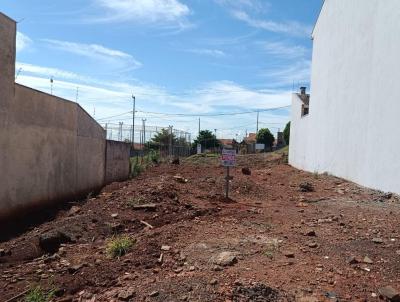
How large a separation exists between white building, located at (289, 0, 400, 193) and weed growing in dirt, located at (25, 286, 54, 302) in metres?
8.92

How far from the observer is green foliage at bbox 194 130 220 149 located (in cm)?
6222

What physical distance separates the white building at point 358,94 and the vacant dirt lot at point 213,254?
87.6 inches

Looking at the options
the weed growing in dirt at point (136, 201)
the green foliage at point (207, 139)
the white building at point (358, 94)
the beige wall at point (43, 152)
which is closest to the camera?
the beige wall at point (43, 152)

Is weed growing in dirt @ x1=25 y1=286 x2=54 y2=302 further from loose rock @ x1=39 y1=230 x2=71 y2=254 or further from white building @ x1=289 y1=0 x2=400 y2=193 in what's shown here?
white building @ x1=289 y1=0 x2=400 y2=193

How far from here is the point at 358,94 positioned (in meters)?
14.5

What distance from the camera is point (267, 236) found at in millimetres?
7121

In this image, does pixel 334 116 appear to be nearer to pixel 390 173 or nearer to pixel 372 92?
pixel 372 92

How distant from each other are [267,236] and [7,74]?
6.24 m

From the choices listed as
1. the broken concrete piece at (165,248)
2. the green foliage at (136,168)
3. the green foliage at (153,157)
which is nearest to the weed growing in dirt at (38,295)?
the broken concrete piece at (165,248)

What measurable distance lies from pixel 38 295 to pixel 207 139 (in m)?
Answer: 57.4

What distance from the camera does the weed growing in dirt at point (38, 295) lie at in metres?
4.99

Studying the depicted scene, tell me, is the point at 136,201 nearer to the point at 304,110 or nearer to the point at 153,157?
the point at 153,157

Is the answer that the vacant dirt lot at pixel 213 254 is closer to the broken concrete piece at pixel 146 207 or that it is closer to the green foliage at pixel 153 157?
the broken concrete piece at pixel 146 207

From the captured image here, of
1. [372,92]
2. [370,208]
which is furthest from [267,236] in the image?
[372,92]
